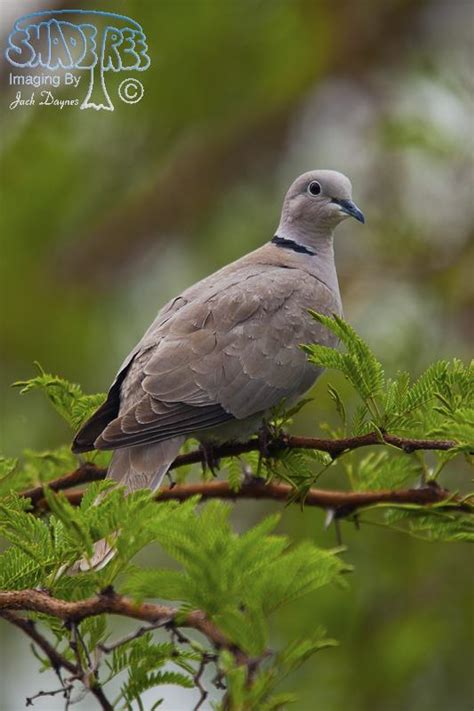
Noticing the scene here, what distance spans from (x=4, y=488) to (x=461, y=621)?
2.49 m

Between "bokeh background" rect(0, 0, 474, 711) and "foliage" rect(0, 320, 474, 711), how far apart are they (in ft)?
5.97

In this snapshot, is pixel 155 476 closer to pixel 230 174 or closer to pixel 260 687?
pixel 260 687

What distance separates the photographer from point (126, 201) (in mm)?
6422

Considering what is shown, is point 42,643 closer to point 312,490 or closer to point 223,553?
point 223,553

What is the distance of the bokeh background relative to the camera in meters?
4.50

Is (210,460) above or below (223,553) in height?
below

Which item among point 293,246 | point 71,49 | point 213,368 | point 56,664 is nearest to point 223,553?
point 56,664

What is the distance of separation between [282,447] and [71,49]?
344 cm

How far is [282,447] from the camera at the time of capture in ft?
8.21

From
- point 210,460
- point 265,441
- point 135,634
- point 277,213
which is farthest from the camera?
point 277,213

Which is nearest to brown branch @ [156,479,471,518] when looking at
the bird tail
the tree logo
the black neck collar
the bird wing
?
the bird tail

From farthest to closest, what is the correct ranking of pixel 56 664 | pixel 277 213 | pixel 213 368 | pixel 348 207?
pixel 277 213
pixel 348 207
pixel 213 368
pixel 56 664

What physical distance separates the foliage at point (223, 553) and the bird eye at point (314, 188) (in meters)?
1.63

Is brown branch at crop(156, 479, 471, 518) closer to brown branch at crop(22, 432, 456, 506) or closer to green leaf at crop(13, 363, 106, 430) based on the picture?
brown branch at crop(22, 432, 456, 506)
